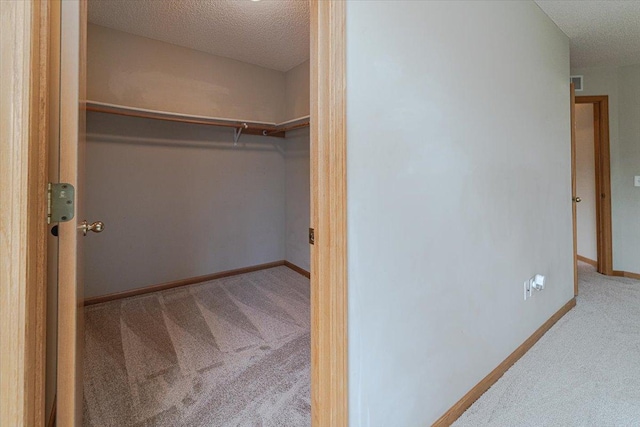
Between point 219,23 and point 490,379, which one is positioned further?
point 219,23

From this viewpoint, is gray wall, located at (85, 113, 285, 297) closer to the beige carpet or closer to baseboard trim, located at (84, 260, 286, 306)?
Answer: baseboard trim, located at (84, 260, 286, 306)

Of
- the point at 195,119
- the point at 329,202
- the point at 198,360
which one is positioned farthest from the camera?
the point at 195,119

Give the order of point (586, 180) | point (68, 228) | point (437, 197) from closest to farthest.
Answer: point (68, 228), point (437, 197), point (586, 180)

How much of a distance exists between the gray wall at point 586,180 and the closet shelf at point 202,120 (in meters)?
3.76

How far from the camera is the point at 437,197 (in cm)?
137

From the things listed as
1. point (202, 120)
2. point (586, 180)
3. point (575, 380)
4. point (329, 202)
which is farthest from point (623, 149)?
point (202, 120)

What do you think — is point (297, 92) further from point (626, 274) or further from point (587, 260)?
point (587, 260)

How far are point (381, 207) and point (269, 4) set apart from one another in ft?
6.74

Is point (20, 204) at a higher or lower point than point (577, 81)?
lower

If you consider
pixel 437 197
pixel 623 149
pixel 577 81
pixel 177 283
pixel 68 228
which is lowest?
pixel 177 283

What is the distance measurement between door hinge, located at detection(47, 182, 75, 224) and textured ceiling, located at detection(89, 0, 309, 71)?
2.17 meters

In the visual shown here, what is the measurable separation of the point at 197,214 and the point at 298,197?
1.12 meters

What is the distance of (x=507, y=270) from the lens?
1837 millimetres

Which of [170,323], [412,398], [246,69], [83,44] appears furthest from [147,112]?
[412,398]
